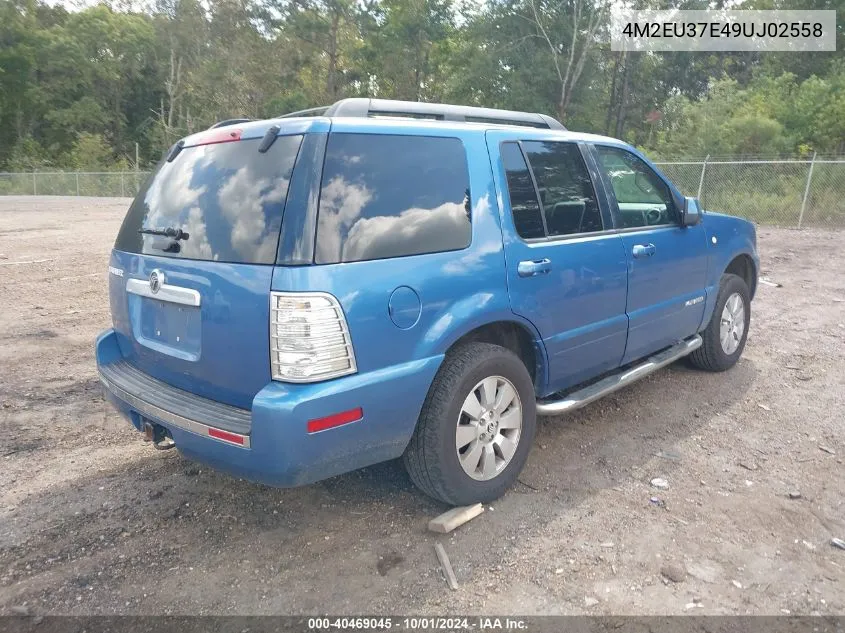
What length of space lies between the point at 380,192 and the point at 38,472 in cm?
259

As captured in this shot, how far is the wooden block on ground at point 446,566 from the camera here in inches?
106

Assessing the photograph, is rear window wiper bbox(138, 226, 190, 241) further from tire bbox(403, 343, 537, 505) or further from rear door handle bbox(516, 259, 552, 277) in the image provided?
rear door handle bbox(516, 259, 552, 277)

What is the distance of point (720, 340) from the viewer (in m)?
5.20

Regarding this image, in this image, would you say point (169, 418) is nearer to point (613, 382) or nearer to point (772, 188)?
point (613, 382)

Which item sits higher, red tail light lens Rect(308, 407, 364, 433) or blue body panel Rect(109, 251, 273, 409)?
blue body panel Rect(109, 251, 273, 409)

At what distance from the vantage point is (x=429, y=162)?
3.07 metres

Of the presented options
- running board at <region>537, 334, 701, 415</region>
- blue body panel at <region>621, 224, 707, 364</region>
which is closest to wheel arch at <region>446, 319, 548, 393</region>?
running board at <region>537, 334, 701, 415</region>

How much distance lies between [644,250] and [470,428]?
71.8 inches

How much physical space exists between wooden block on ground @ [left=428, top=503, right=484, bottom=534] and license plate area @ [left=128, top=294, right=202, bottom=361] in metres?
1.34

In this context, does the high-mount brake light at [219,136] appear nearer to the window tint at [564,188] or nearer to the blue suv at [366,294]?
the blue suv at [366,294]

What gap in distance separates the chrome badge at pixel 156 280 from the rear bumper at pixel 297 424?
1.56ft

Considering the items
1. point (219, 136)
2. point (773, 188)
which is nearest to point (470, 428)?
point (219, 136)

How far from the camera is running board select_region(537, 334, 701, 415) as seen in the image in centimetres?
357

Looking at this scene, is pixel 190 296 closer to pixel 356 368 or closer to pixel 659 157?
pixel 356 368
